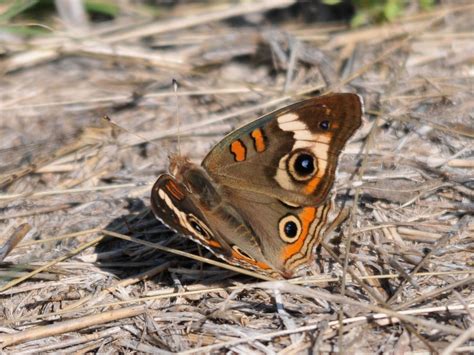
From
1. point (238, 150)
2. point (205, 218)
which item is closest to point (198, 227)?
point (205, 218)

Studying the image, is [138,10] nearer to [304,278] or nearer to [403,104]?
[403,104]

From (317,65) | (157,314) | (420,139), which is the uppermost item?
(317,65)

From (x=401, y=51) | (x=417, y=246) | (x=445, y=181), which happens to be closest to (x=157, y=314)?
(x=417, y=246)

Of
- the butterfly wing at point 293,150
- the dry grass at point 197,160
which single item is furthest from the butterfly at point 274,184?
the dry grass at point 197,160

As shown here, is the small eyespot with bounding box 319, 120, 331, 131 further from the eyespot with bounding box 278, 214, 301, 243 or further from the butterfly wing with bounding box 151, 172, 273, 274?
the butterfly wing with bounding box 151, 172, 273, 274

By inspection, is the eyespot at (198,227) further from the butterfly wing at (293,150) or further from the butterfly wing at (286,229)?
the butterfly wing at (293,150)

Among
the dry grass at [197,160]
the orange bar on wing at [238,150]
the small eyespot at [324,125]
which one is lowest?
the dry grass at [197,160]

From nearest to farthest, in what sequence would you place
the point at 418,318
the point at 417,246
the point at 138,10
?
the point at 418,318 < the point at 417,246 < the point at 138,10
